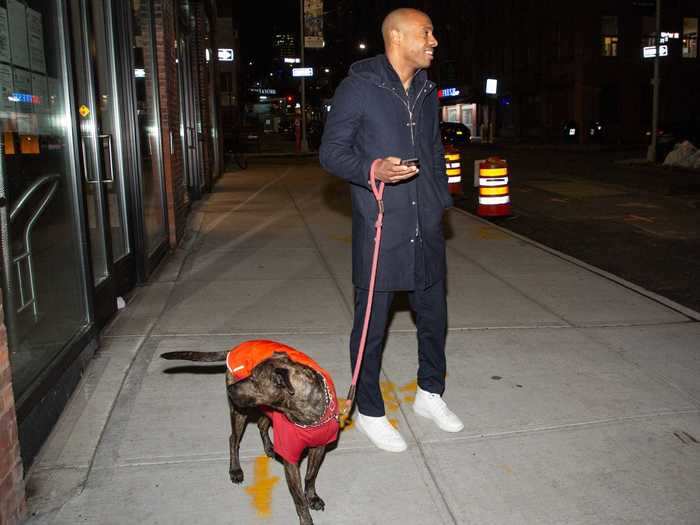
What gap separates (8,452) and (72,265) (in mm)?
2273

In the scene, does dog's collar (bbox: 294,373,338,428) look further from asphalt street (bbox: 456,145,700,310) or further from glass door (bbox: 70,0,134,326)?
asphalt street (bbox: 456,145,700,310)

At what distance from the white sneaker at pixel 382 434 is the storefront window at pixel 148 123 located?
473cm

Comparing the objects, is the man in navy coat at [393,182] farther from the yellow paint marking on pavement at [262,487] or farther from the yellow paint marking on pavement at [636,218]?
the yellow paint marking on pavement at [636,218]

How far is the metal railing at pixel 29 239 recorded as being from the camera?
4.39 meters

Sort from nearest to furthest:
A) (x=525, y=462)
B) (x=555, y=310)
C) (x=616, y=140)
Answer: (x=525, y=462) < (x=555, y=310) < (x=616, y=140)

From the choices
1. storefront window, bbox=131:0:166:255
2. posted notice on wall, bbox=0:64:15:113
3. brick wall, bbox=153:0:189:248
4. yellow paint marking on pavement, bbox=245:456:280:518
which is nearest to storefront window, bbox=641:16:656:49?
brick wall, bbox=153:0:189:248

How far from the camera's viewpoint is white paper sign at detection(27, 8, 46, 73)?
14.7 ft

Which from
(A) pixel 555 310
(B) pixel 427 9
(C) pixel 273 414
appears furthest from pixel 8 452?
(B) pixel 427 9

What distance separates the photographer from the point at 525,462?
369 cm

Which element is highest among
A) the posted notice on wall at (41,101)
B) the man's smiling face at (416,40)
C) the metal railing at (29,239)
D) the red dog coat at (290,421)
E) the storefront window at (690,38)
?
the storefront window at (690,38)

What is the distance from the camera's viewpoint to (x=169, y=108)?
9398mm

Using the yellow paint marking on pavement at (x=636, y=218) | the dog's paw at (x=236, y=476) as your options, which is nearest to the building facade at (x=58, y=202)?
the dog's paw at (x=236, y=476)

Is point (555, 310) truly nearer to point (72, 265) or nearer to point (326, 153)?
point (326, 153)

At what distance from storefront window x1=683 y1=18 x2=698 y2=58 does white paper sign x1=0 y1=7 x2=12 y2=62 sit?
160 ft
